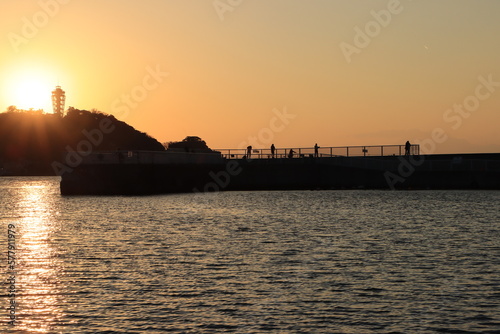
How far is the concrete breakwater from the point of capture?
102 m

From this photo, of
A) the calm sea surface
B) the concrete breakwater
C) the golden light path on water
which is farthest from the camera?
the concrete breakwater

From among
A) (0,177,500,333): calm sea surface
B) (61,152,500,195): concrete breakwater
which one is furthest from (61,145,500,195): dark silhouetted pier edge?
(0,177,500,333): calm sea surface

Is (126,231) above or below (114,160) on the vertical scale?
below

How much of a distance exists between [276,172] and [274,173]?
14.0 inches

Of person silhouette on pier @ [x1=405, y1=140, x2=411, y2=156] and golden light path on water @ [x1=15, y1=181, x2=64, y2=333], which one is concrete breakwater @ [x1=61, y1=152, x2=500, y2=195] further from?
golden light path on water @ [x1=15, y1=181, x2=64, y2=333]

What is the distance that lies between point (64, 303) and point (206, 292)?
5.26 metres

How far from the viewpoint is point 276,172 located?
115m

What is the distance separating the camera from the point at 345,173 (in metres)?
109

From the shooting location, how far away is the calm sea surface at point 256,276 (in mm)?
24203

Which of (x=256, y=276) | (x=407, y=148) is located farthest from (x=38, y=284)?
(x=407, y=148)

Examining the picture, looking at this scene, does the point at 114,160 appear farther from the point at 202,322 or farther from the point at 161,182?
the point at 202,322

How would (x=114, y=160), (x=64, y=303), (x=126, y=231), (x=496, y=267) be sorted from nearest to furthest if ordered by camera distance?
1. (x=64, y=303)
2. (x=496, y=267)
3. (x=126, y=231)
4. (x=114, y=160)

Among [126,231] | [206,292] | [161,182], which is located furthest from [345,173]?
[206,292]

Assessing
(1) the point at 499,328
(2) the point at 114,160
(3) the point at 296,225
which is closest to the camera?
(1) the point at 499,328
